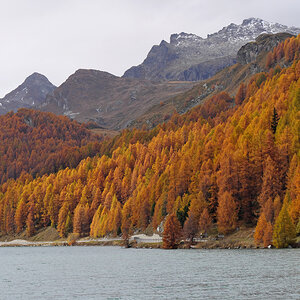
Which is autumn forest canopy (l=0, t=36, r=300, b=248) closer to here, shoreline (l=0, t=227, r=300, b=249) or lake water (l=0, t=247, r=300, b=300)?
shoreline (l=0, t=227, r=300, b=249)

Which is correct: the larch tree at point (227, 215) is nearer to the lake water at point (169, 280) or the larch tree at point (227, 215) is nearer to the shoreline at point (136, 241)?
the shoreline at point (136, 241)

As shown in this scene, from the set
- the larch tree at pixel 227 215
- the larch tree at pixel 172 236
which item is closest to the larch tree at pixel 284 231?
the larch tree at pixel 227 215

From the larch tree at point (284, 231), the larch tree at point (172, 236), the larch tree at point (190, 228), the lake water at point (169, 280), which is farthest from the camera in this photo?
the larch tree at point (190, 228)

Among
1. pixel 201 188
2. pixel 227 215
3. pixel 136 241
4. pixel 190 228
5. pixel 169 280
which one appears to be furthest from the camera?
pixel 136 241

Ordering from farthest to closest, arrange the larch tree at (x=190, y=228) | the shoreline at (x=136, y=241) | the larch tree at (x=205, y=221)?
the larch tree at (x=205, y=221), the larch tree at (x=190, y=228), the shoreline at (x=136, y=241)

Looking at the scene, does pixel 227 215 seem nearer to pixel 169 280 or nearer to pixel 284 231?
pixel 284 231

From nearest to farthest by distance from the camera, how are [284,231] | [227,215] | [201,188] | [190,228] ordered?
[284,231], [227,215], [190,228], [201,188]

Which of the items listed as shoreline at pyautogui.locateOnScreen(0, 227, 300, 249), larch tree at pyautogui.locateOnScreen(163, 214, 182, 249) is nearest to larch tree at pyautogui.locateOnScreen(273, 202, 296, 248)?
shoreline at pyautogui.locateOnScreen(0, 227, 300, 249)

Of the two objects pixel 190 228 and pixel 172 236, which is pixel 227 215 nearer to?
pixel 190 228

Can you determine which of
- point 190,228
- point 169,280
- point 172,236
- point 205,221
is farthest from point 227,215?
point 169,280

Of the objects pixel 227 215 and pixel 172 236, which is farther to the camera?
pixel 172 236

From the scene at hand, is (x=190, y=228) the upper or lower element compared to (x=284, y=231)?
lower

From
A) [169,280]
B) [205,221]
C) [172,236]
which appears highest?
[205,221]

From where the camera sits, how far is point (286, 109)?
135m
